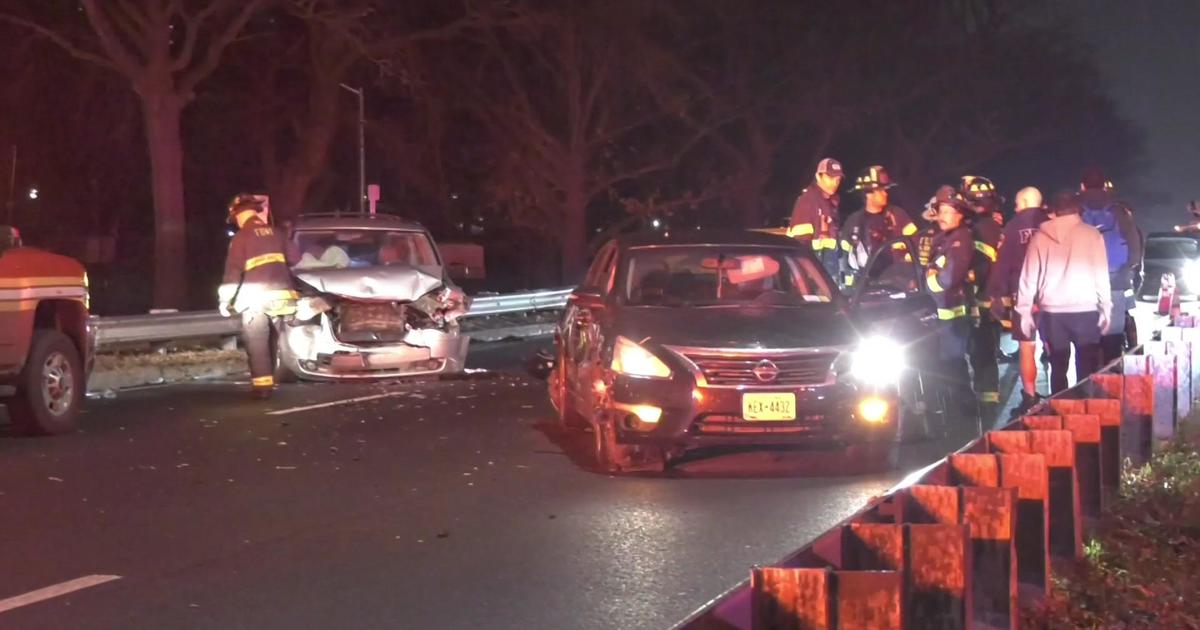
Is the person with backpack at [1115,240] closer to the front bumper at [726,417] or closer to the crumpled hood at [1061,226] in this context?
the crumpled hood at [1061,226]

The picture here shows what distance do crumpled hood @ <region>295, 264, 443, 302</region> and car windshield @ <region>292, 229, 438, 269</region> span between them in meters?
0.45

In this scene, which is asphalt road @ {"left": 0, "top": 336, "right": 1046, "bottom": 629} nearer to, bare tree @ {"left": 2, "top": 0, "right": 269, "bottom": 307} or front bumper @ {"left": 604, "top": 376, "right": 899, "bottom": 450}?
front bumper @ {"left": 604, "top": 376, "right": 899, "bottom": 450}

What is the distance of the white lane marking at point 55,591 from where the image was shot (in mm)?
6137

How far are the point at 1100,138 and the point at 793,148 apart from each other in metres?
15.6

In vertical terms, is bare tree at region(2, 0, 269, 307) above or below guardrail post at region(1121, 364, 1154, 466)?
above

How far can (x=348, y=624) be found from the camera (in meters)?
5.86

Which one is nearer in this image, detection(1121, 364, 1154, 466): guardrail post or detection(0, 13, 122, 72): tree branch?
detection(1121, 364, 1154, 466): guardrail post

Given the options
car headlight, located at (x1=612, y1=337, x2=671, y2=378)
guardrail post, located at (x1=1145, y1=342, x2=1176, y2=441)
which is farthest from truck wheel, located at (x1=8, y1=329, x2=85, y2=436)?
guardrail post, located at (x1=1145, y1=342, x2=1176, y2=441)

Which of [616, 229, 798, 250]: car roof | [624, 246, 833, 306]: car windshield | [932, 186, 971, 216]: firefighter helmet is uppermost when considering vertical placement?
[932, 186, 971, 216]: firefighter helmet

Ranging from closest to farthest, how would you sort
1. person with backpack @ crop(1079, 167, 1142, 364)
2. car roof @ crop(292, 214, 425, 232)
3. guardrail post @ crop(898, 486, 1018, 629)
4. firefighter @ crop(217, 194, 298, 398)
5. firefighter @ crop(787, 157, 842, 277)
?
guardrail post @ crop(898, 486, 1018, 629)
person with backpack @ crop(1079, 167, 1142, 364)
firefighter @ crop(217, 194, 298, 398)
firefighter @ crop(787, 157, 842, 277)
car roof @ crop(292, 214, 425, 232)

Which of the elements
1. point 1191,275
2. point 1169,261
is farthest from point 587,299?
point 1169,261

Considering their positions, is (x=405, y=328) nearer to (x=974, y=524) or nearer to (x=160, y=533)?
(x=160, y=533)

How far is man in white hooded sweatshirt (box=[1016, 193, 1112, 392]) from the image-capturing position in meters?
10.6

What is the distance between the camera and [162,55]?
23.5 metres
